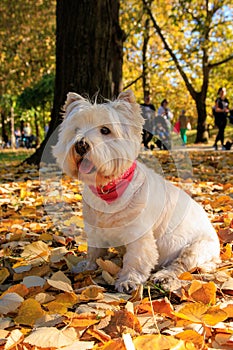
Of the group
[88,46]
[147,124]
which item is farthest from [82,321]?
[88,46]

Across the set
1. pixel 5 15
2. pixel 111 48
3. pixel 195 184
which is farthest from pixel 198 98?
pixel 195 184

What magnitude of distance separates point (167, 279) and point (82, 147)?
1.11 meters

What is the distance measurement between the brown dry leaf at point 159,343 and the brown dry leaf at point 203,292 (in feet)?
1.90

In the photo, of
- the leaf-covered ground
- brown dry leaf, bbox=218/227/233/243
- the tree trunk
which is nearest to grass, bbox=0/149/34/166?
the tree trunk

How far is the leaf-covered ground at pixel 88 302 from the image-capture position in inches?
78.3

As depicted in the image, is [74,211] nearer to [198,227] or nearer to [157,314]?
[198,227]

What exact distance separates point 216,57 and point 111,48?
21695mm

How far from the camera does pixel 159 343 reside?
1.88 meters

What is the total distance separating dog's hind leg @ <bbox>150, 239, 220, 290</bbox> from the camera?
115 inches

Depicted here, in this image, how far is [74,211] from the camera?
503 cm

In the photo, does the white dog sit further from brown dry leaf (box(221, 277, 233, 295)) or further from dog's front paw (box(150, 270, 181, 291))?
brown dry leaf (box(221, 277, 233, 295))

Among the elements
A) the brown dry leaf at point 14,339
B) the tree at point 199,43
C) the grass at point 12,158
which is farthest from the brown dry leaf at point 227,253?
the tree at point 199,43

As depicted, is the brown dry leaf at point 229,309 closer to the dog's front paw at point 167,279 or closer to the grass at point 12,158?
the dog's front paw at point 167,279

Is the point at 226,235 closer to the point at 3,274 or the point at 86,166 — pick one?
the point at 86,166
